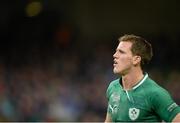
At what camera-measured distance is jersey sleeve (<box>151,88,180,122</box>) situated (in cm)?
386

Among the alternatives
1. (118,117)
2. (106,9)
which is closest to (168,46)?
(106,9)

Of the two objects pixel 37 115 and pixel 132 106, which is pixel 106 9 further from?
pixel 132 106

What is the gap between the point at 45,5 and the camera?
8758mm

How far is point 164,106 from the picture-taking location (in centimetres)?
386

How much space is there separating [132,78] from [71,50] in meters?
4.53

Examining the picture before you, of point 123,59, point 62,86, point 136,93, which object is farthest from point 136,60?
point 62,86

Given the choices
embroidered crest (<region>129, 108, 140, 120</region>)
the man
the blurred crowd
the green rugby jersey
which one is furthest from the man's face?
the blurred crowd

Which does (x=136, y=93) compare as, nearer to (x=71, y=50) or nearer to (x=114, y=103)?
(x=114, y=103)

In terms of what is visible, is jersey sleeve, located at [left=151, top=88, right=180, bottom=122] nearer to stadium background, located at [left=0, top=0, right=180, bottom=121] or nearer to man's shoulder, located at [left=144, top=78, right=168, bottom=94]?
man's shoulder, located at [left=144, top=78, right=168, bottom=94]

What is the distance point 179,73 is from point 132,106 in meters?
4.16

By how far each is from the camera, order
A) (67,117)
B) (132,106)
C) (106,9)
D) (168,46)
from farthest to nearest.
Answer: (106,9), (168,46), (67,117), (132,106)

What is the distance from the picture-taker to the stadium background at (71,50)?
310 inches

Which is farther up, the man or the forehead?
the forehead

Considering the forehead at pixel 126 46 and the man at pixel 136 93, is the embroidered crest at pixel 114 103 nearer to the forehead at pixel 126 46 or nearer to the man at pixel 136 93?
the man at pixel 136 93
